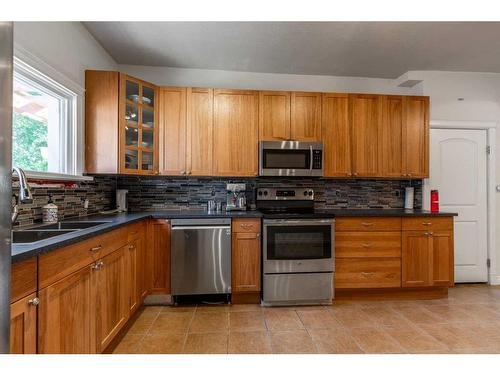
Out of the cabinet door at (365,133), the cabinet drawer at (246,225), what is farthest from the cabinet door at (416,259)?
the cabinet drawer at (246,225)

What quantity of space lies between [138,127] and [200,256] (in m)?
1.44

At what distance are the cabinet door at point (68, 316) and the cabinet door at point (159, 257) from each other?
3.48ft

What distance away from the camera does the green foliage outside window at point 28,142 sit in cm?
183

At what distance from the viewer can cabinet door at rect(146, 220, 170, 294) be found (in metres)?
2.58

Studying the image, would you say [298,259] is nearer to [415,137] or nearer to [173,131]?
[173,131]

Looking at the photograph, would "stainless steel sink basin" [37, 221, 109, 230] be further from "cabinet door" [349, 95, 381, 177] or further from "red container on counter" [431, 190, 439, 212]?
"red container on counter" [431, 190, 439, 212]

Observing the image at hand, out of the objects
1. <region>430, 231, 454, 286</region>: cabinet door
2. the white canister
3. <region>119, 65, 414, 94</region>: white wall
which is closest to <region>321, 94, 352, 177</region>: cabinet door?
<region>119, 65, 414, 94</region>: white wall

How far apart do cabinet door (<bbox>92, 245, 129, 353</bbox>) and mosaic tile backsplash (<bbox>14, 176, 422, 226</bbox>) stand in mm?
956

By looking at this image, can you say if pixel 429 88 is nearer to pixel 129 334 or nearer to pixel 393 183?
pixel 393 183

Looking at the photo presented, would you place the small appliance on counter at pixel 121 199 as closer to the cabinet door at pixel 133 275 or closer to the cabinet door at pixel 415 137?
the cabinet door at pixel 133 275

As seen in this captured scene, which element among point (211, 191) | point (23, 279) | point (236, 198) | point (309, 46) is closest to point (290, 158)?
point (236, 198)

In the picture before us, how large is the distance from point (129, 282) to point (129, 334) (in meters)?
0.44

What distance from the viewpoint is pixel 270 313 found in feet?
8.25

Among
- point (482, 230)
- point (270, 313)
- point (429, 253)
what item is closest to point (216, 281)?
point (270, 313)
